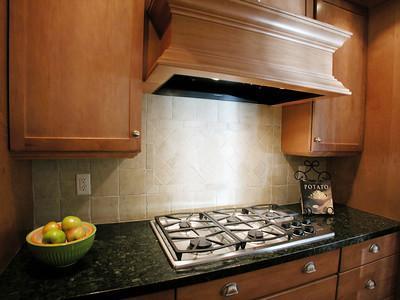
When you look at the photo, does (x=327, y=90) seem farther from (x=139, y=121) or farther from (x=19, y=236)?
(x=19, y=236)

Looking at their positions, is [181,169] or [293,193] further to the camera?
[293,193]

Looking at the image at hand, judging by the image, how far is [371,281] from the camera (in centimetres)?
136

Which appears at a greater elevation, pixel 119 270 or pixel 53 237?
pixel 53 237

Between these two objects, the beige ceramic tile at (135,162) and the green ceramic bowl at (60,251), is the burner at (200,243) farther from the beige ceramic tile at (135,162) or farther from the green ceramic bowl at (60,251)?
the beige ceramic tile at (135,162)

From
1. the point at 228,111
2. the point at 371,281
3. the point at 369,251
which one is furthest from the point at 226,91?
the point at 371,281

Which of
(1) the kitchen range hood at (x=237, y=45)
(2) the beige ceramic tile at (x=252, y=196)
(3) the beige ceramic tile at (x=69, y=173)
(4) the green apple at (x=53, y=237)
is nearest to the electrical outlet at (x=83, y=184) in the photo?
(3) the beige ceramic tile at (x=69, y=173)

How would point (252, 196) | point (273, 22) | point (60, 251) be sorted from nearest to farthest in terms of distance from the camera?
point (60, 251), point (273, 22), point (252, 196)

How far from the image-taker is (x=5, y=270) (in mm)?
845

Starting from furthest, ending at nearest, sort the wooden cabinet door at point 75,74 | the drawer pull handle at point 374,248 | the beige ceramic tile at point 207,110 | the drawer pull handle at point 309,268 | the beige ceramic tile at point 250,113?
the beige ceramic tile at point 250,113, the beige ceramic tile at point 207,110, the drawer pull handle at point 374,248, the drawer pull handle at point 309,268, the wooden cabinet door at point 75,74

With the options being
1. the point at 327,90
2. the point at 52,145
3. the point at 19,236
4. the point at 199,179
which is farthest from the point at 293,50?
the point at 19,236

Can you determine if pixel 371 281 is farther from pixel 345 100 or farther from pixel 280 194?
pixel 345 100

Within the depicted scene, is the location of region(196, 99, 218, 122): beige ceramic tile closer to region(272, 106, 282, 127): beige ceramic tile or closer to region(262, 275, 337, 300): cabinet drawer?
region(272, 106, 282, 127): beige ceramic tile

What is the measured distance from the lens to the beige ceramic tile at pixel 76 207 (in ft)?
4.03

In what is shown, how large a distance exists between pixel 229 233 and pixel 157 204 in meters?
0.52
